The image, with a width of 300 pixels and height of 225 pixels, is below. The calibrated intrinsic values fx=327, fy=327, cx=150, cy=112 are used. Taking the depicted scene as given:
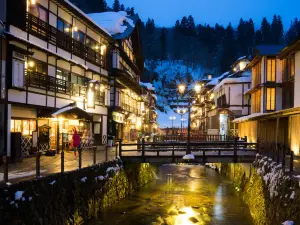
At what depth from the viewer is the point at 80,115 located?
2489 centimetres

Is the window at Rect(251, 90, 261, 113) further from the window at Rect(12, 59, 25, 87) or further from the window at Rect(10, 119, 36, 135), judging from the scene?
the window at Rect(12, 59, 25, 87)

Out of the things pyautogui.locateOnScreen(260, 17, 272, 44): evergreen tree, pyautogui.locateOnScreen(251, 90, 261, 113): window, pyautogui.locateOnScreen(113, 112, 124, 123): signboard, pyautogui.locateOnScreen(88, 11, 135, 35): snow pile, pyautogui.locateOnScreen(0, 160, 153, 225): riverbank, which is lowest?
pyautogui.locateOnScreen(0, 160, 153, 225): riverbank

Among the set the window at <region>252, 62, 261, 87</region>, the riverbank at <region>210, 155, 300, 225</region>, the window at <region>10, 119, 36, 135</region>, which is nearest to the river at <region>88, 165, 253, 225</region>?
the riverbank at <region>210, 155, 300, 225</region>

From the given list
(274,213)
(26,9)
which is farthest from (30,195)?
(26,9)

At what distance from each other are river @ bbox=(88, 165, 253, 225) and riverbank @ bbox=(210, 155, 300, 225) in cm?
107

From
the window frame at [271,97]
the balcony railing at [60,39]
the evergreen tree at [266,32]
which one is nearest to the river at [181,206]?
the window frame at [271,97]

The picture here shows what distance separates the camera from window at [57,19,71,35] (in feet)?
83.5

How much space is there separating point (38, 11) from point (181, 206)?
16.2 metres

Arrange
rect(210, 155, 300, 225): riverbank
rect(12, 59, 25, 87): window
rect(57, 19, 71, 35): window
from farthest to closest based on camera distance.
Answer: rect(57, 19, 71, 35): window
rect(12, 59, 25, 87): window
rect(210, 155, 300, 225): riverbank

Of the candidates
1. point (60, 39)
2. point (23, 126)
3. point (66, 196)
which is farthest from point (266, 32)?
point (66, 196)

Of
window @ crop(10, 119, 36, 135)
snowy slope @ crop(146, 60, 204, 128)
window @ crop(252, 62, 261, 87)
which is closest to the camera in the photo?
window @ crop(10, 119, 36, 135)

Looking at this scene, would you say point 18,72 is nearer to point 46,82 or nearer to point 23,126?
point 46,82

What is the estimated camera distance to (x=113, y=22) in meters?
39.7

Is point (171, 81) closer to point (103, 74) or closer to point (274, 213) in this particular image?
point (103, 74)
